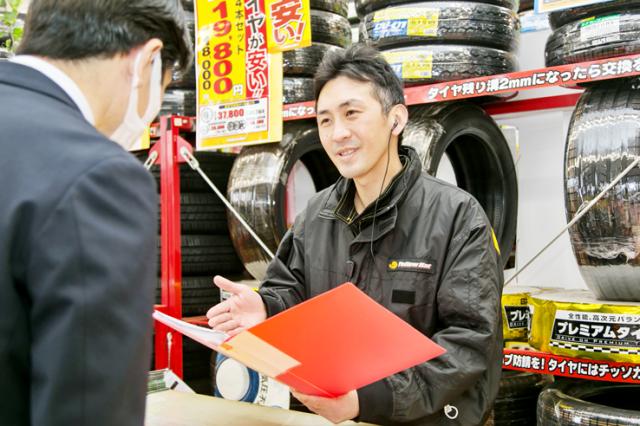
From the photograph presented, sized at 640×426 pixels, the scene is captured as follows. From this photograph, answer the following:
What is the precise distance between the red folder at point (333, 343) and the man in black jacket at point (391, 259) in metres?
0.15

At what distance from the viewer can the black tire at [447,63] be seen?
9.65ft

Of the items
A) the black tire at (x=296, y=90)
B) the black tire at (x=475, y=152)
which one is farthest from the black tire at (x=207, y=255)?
the black tire at (x=475, y=152)

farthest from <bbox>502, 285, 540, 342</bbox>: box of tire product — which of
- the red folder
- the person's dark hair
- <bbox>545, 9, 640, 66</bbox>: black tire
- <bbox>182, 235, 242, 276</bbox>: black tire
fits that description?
the person's dark hair

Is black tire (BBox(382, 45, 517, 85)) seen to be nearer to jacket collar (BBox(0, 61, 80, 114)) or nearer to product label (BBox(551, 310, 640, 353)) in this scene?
product label (BBox(551, 310, 640, 353))

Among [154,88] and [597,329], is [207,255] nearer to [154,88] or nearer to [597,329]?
[597,329]

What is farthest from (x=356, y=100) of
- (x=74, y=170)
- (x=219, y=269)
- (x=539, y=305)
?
(x=219, y=269)

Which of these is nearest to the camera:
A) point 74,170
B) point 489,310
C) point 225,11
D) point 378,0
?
point 74,170

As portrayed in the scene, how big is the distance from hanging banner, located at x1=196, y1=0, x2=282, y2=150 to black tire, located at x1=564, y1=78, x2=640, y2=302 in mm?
1299

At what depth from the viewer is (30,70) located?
2.81 feet

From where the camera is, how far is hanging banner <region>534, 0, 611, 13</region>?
2328mm

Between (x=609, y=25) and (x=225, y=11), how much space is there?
5.72 feet

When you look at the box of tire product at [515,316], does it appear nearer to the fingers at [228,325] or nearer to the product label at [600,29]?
the product label at [600,29]

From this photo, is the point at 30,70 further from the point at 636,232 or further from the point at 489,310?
the point at 636,232

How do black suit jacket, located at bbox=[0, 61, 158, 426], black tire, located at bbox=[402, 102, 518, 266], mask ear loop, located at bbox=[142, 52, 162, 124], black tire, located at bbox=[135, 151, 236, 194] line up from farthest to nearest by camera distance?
black tire, located at bbox=[135, 151, 236, 194], black tire, located at bbox=[402, 102, 518, 266], mask ear loop, located at bbox=[142, 52, 162, 124], black suit jacket, located at bbox=[0, 61, 158, 426]
